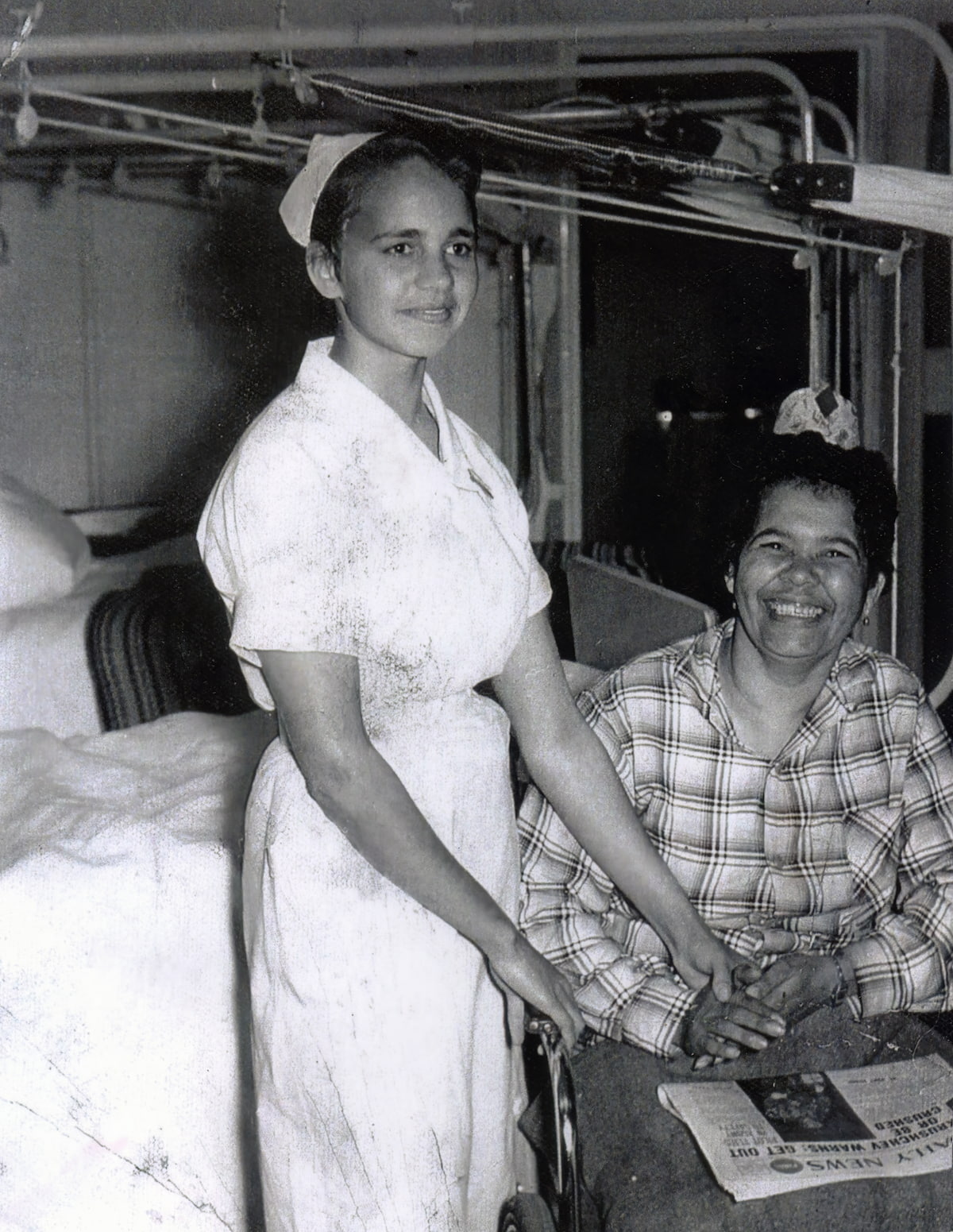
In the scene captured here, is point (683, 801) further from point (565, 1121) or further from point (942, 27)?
point (942, 27)

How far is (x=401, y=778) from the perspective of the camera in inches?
50.1

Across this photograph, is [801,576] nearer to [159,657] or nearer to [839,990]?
[839,990]

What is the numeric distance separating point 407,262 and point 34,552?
1688mm

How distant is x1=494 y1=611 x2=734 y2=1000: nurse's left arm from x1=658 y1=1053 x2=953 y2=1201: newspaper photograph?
0.44ft

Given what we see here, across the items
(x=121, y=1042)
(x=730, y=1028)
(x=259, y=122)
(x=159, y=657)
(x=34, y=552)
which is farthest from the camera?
(x=34, y=552)

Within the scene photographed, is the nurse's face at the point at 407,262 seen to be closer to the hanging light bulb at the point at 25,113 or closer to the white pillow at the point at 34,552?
the hanging light bulb at the point at 25,113

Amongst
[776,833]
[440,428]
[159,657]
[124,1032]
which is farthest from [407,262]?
[159,657]

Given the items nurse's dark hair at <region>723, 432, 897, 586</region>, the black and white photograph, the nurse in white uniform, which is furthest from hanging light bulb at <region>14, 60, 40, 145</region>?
nurse's dark hair at <region>723, 432, 897, 586</region>

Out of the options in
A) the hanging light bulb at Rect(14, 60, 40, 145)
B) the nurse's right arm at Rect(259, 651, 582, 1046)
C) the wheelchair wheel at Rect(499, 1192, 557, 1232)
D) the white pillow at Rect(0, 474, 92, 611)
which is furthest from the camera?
the white pillow at Rect(0, 474, 92, 611)

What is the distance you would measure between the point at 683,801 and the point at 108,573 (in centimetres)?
A: 173

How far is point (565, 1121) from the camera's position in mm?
1222

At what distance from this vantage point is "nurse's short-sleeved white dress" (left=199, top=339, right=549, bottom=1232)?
3.88 feet

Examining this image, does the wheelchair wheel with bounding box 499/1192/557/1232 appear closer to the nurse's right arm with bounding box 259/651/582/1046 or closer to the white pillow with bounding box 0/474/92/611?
the nurse's right arm with bounding box 259/651/582/1046

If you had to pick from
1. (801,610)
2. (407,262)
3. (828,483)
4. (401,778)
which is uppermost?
(407,262)
